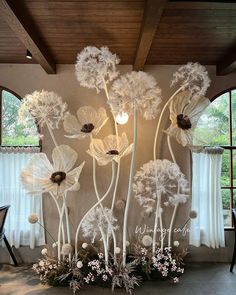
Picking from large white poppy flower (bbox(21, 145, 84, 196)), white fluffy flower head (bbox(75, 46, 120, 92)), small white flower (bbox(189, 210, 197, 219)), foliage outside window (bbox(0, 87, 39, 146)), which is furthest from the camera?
foliage outside window (bbox(0, 87, 39, 146))

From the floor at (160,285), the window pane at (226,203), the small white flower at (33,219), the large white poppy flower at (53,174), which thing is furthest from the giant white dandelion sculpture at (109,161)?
the window pane at (226,203)

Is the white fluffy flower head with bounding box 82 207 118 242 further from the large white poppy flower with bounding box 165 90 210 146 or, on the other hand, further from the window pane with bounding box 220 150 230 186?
the window pane with bounding box 220 150 230 186

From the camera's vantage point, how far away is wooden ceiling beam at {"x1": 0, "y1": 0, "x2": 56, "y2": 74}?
246 cm

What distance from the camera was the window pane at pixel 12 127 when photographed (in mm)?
4207

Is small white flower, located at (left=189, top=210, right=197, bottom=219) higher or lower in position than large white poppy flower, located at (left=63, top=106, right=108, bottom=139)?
lower

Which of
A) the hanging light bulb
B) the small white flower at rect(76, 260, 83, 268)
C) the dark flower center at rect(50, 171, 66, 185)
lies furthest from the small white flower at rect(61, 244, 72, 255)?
the hanging light bulb

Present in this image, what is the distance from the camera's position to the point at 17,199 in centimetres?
406

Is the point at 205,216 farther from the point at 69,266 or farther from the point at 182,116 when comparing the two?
the point at 69,266

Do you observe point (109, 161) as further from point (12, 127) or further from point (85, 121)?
point (12, 127)

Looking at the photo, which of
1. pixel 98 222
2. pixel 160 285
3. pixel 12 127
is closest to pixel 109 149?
pixel 98 222

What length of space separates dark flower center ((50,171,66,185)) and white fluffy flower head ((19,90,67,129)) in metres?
0.62

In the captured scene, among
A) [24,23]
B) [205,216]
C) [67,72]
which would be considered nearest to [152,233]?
[205,216]

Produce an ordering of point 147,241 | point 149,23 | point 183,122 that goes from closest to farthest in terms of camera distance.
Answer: point 149,23 < point 183,122 < point 147,241

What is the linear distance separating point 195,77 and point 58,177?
1.98m
